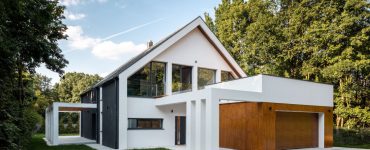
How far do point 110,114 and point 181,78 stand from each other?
15.2ft

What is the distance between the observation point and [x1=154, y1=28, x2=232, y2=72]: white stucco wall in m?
17.7

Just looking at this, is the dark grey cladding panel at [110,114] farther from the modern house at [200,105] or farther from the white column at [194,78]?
the white column at [194,78]

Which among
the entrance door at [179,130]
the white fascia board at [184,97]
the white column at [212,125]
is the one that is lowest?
the entrance door at [179,130]

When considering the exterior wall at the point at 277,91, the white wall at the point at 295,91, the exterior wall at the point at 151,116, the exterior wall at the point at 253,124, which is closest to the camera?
the exterior wall at the point at 277,91

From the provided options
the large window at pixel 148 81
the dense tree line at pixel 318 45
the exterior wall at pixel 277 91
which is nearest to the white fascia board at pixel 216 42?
the exterior wall at pixel 277 91

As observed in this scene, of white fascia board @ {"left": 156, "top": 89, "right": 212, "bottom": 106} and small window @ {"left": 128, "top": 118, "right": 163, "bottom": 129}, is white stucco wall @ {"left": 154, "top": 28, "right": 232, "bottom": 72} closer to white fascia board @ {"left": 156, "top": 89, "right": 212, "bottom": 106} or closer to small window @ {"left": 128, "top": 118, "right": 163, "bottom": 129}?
white fascia board @ {"left": 156, "top": 89, "right": 212, "bottom": 106}

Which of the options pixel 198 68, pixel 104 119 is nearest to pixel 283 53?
pixel 198 68

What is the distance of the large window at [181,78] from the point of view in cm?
1775

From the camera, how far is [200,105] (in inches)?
498

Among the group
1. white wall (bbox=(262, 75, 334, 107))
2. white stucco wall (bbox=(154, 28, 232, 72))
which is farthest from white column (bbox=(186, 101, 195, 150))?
white stucco wall (bbox=(154, 28, 232, 72))

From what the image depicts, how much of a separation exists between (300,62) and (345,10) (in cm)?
589

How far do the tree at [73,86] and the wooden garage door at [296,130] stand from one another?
4060 centimetres

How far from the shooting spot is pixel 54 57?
16.0m

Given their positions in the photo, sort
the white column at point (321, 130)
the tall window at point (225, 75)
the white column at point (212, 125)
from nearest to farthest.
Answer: the white column at point (212, 125)
the white column at point (321, 130)
the tall window at point (225, 75)
